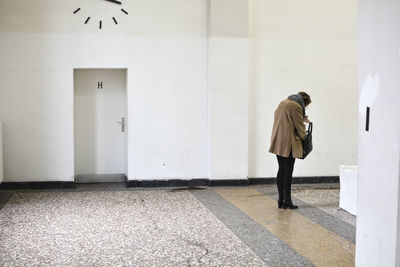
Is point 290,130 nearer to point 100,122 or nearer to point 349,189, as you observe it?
point 349,189

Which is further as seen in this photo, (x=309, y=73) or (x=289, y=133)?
(x=309, y=73)

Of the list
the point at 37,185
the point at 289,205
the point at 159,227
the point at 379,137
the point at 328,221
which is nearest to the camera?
the point at 379,137

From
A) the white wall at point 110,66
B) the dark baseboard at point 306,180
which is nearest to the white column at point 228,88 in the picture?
the white wall at point 110,66

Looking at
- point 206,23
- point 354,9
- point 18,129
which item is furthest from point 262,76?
point 18,129

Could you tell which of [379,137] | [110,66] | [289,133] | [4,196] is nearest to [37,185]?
[4,196]

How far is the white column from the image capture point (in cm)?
862

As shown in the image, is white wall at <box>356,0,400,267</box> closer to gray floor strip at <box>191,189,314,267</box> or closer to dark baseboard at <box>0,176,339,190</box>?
gray floor strip at <box>191,189,314,267</box>

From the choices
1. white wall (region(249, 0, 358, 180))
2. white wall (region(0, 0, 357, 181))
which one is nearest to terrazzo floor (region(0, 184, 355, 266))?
white wall (region(0, 0, 357, 181))

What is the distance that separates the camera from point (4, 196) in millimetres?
7688

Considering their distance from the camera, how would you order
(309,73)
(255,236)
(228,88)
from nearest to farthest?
(255,236)
(228,88)
(309,73)

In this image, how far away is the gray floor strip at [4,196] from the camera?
7062 millimetres

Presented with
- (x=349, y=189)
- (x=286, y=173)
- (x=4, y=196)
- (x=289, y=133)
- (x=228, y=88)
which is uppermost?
(x=228, y=88)

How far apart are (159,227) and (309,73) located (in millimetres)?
4708

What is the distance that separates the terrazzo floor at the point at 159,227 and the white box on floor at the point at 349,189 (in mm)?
121
